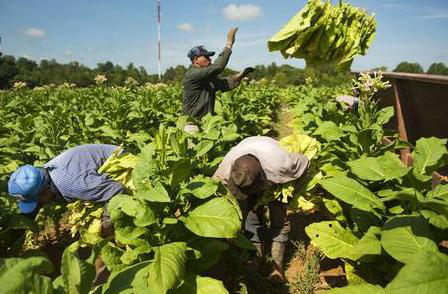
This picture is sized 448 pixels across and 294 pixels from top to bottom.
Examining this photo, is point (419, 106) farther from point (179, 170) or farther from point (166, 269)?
point (166, 269)

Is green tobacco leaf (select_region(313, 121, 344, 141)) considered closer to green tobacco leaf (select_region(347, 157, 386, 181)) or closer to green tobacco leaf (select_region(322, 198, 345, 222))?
green tobacco leaf (select_region(322, 198, 345, 222))

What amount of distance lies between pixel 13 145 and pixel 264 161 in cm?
382

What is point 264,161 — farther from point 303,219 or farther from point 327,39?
point 303,219

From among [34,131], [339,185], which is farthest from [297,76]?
[339,185]

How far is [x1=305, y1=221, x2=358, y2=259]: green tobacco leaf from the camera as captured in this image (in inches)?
110

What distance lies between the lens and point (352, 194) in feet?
8.28

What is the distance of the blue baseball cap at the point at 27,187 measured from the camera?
2.87 meters

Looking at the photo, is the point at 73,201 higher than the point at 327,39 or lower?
lower

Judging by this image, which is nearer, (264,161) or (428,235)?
A: (428,235)

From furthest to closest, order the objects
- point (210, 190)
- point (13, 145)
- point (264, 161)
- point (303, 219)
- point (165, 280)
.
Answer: point (13, 145)
point (303, 219)
point (264, 161)
point (210, 190)
point (165, 280)

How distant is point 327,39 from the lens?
2842mm

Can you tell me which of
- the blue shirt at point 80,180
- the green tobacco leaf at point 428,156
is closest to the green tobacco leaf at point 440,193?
the green tobacco leaf at point 428,156

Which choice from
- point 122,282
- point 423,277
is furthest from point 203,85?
point 423,277

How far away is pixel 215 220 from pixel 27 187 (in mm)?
1510
